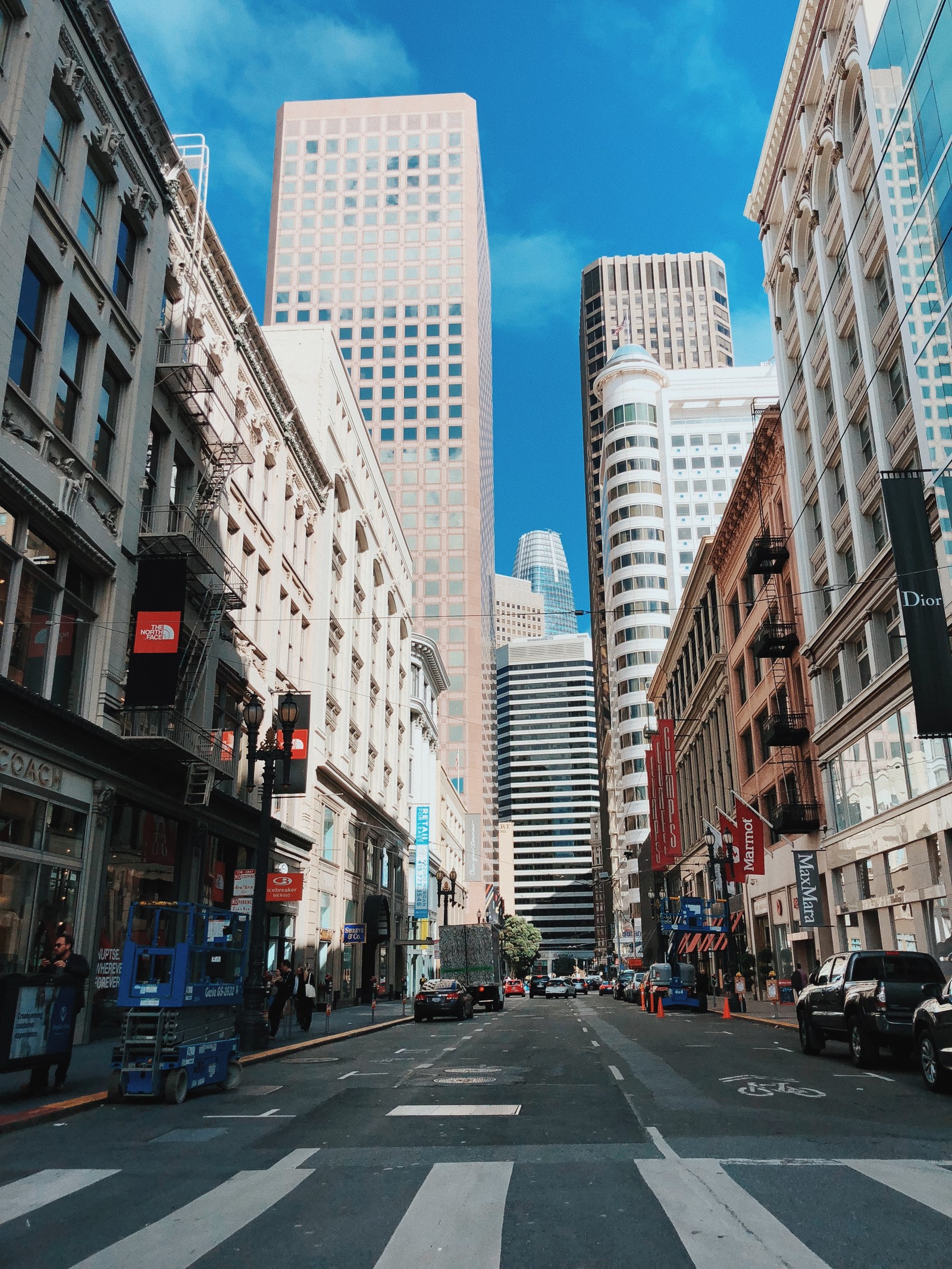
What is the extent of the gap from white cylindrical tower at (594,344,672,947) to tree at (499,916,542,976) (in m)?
33.8

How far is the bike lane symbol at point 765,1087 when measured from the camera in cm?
1360

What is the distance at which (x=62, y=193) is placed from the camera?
2156 centimetres

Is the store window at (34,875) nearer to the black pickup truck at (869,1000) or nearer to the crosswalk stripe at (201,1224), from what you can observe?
the crosswalk stripe at (201,1224)

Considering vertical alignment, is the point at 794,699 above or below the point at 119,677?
above

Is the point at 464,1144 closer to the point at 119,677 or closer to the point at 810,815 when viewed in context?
the point at 119,677

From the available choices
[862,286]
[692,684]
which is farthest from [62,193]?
[692,684]

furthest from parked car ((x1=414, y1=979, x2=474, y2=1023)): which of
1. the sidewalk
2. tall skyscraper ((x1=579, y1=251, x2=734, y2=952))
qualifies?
tall skyscraper ((x1=579, y1=251, x2=734, y2=952))

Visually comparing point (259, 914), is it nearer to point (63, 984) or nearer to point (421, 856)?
point (63, 984)

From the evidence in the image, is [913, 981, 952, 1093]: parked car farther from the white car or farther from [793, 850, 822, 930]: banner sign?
the white car

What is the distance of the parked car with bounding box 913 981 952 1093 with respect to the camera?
13281mm

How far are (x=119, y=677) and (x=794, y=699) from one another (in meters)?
30.3

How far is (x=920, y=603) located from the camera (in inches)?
1037

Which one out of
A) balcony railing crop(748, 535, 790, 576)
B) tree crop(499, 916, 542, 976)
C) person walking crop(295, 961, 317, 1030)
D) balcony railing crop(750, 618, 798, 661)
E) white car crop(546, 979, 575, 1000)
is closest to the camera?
person walking crop(295, 961, 317, 1030)

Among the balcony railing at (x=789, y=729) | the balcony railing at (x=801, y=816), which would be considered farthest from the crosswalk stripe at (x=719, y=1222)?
the balcony railing at (x=789, y=729)
